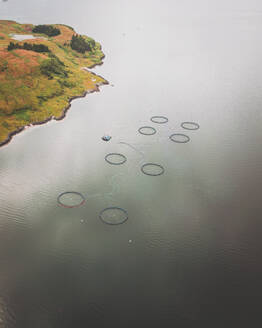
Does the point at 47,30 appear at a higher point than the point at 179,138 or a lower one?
higher

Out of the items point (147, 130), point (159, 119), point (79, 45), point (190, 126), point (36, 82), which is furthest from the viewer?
point (79, 45)

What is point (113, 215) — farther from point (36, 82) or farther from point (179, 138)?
point (36, 82)

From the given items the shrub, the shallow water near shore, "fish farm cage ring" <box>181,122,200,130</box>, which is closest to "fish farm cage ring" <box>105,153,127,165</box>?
the shallow water near shore

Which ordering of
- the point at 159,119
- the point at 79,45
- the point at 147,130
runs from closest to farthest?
1. the point at 147,130
2. the point at 159,119
3. the point at 79,45

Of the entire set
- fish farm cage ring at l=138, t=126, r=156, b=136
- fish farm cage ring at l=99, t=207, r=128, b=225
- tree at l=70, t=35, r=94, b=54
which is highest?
tree at l=70, t=35, r=94, b=54

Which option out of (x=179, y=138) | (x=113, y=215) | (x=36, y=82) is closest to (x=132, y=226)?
(x=113, y=215)

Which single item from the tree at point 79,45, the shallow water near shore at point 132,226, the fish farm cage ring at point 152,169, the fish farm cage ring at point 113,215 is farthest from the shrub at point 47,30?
the fish farm cage ring at point 113,215

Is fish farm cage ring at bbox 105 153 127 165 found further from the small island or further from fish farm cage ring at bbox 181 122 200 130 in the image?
fish farm cage ring at bbox 181 122 200 130
